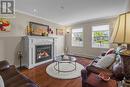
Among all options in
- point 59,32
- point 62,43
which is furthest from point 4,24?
point 62,43

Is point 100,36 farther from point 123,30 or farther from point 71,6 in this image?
point 123,30

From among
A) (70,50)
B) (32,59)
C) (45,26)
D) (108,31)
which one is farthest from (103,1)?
(70,50)

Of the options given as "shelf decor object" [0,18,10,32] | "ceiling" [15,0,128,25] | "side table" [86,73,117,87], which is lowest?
"side table" [86,73,117,87]

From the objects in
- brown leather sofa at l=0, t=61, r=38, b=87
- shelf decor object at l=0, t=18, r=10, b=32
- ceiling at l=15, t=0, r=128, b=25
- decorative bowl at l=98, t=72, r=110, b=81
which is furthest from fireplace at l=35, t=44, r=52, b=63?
decorative bowl at l=98, t=72, r=110, b=81

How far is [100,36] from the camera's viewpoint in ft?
16.7

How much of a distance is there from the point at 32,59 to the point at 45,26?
2.05 m

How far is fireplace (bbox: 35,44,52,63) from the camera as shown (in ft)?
13.4

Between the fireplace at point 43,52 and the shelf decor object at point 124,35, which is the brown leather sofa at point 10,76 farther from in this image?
the fireplace at point 43,52

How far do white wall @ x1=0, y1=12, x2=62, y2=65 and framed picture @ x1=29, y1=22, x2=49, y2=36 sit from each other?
0.98 feet

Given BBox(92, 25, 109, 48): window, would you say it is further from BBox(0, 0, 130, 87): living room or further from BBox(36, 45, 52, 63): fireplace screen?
BBox(36, 45, 52, 63): fireplace screen

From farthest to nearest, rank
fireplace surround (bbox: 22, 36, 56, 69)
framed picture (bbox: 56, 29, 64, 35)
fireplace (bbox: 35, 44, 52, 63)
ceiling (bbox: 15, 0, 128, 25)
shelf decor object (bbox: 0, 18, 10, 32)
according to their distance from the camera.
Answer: framed picture (bbox: 56, 29, 64, 35) < fireplace (bbox: 35, 44, 52, 63) < fireplace surround (bbox: 22, 36, 56, 69) < shelf decor object (bbox: 0, 18, 10, 32) < ceiling (bbox: 15, 0, 128, 25)

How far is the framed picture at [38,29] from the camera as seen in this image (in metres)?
4.15

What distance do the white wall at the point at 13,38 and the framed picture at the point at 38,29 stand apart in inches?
11.8

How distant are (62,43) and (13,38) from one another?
11.8 ft
